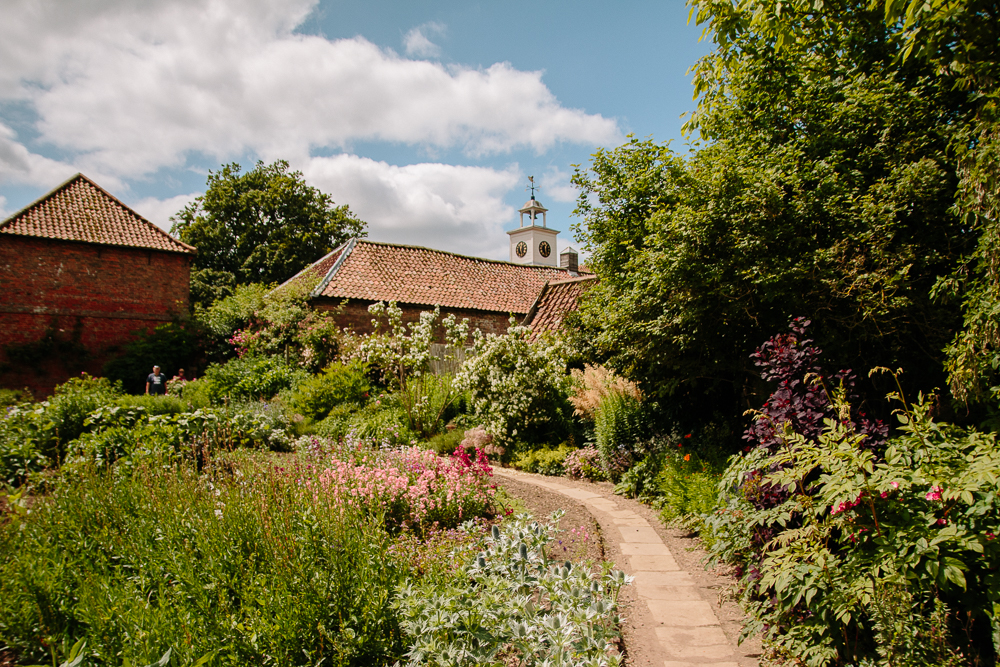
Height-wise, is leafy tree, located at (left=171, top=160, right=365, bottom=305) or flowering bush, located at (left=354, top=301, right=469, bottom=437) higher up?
leafy tree, located at (left=171, top=160, right=365, bottom=305)

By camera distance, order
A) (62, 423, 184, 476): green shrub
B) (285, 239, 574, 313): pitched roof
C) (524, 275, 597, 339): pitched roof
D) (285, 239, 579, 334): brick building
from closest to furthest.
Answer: (62, 423, 184, 476): green shrub → (524, 275, 597, 339): pitched roof → (285, 239, 579, 334): brick building → (285, 239, 574, 313): pitched roof

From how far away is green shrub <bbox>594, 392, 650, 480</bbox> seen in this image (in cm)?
732

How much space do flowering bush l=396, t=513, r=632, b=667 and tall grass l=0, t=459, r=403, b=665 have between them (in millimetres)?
286

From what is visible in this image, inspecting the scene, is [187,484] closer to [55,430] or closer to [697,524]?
[697,524]

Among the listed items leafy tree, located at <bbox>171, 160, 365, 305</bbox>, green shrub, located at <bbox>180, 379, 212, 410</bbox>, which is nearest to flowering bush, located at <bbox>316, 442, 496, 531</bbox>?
green shrub, located at <bbox>180, 379, 212, 410</bbox>

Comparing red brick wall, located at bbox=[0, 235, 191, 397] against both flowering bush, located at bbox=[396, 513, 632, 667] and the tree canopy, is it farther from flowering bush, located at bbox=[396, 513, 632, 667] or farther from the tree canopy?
flowering bush, located at bbox=[396, 513, 632, 667]

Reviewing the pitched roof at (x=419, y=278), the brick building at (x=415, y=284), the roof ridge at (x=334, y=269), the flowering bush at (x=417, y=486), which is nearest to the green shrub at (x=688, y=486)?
the flowering bush at (x=417, y=486)

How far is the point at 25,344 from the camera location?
57.9ft

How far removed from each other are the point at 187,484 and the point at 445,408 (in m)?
7.24

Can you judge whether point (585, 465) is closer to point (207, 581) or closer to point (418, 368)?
point (418, 368)

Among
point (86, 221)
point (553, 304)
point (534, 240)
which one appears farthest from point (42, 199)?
point (534, 240)

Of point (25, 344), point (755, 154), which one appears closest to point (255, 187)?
point (25, 344)

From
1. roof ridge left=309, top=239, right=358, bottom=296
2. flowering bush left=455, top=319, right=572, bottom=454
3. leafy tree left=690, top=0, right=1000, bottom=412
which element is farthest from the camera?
roof ridge left=309, top=239, right=358, bottom=296

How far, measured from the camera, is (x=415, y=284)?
2188 centimetres
